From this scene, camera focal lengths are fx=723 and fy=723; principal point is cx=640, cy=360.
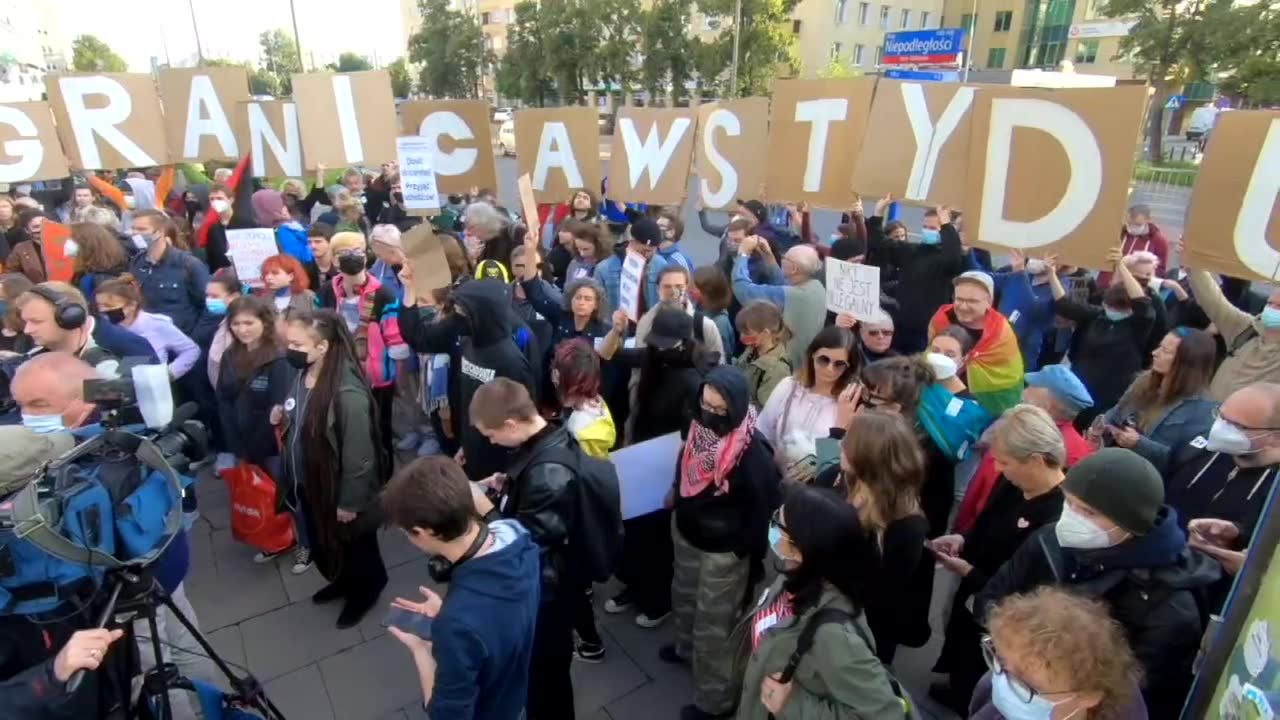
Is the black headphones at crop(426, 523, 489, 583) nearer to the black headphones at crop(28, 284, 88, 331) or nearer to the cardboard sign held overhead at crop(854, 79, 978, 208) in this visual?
the black headphones at crop(28, 284, 88, 331)

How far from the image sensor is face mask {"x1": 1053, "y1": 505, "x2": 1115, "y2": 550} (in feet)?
7.22

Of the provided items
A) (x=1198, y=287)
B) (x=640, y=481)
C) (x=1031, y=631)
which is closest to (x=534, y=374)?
(x=640, y=481)

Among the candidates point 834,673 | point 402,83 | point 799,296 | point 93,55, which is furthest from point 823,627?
point 93,55

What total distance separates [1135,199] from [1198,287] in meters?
19.5

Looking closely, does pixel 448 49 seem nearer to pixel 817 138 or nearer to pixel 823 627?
pixel 817 138

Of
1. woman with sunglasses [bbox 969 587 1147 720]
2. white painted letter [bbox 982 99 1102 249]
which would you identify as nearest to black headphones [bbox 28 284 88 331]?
woman with sunglasses [bbox 969 587 1147 720]

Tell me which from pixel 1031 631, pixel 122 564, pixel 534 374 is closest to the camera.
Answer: pixel 1031 631

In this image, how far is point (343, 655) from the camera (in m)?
3.62

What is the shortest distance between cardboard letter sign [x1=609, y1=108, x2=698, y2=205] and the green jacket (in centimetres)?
470

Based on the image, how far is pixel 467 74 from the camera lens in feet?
155

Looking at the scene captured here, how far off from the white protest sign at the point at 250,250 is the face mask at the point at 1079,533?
5578 mm

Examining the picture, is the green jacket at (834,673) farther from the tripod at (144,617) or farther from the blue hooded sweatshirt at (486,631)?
the tripod at (144,617)

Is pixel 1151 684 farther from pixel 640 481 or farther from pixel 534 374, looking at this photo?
A: pixel 534 374

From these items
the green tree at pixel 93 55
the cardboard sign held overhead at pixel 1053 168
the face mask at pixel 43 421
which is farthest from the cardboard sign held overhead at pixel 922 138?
the green tree at pixel 93 55
